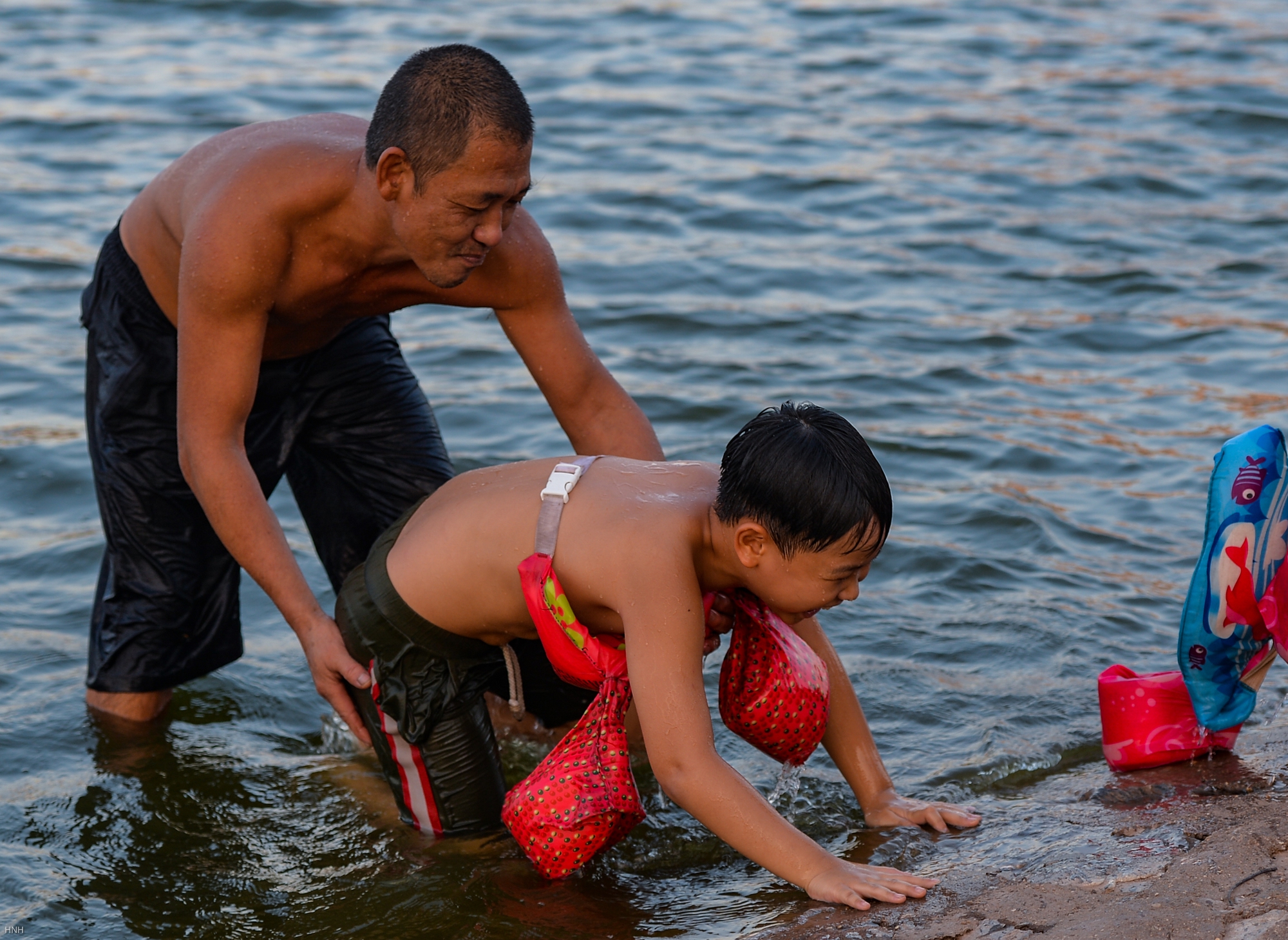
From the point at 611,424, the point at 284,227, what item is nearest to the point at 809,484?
the point at 611,424

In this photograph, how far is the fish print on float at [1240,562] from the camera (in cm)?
325

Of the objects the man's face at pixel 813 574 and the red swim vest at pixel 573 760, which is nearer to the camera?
the man's face at pixel 813 574

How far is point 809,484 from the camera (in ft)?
9.20

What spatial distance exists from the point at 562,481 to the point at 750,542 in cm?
46

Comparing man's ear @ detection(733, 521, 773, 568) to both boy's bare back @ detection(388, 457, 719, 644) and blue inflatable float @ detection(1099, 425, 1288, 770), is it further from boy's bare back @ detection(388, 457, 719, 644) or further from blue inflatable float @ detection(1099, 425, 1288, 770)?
blue inflatable float @ detection(1099, 425, 1288, 770)

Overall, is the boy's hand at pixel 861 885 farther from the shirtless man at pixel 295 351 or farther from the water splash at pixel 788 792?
the shirtless man at pixel 295 351

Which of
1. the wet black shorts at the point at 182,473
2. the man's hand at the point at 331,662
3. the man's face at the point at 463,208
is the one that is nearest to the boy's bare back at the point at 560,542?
the man's hand at the point at 331,662

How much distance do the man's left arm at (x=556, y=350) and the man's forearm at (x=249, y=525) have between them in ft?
2.42

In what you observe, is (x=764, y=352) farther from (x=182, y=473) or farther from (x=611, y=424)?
(x=182, y=473)

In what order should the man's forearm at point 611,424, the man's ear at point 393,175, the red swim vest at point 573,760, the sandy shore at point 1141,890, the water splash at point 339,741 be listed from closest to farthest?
the sandy shore at point 1141,890 → the red swim vest at point 573,760 → the man's ear at point 393,175 → the man's forearm at point 611,424 → the water splash at point 339,741

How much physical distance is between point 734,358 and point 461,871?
379 cm

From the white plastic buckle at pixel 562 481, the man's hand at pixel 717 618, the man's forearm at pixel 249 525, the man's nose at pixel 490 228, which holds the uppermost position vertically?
the man's nose at pixel 490 228

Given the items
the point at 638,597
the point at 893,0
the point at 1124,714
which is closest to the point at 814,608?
the point at 638,597

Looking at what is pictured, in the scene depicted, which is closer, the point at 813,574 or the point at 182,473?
the point at 813,574
